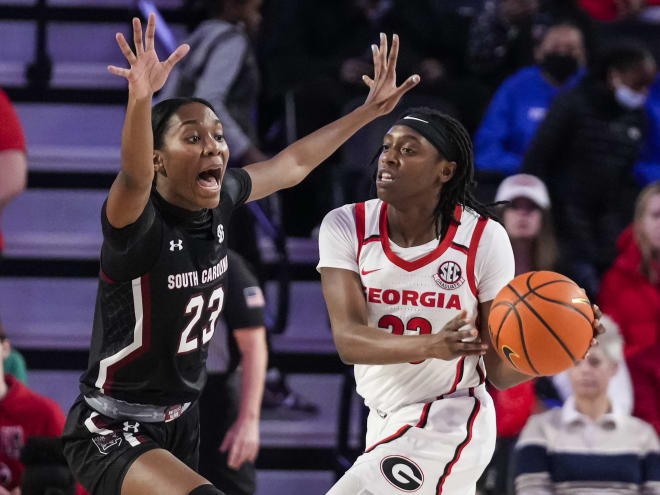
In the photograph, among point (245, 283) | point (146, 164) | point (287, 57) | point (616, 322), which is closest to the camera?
point (146, 164)

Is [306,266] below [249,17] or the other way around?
below

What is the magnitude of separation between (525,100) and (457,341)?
3653 mm

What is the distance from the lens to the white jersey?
3.56 meters

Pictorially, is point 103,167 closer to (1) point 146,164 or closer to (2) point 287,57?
(2) point 287,57

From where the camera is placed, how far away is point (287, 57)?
21.5ft

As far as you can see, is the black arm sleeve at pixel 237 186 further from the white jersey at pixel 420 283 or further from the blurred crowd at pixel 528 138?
the blurred crowd at pixel 528 138

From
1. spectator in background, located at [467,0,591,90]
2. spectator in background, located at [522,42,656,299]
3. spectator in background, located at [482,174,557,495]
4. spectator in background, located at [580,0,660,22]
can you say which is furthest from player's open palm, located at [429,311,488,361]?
spectator in background, located at [580,0,660,22]

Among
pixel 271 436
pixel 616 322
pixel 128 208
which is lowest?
pixel 271 436

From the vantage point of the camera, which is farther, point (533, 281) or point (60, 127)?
point (60, 127)

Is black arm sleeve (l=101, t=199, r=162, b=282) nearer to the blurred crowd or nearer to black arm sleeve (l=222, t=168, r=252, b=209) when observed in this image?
black arm sleeve (l=222, t=168, r=252, b=209)

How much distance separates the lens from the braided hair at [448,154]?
364cm

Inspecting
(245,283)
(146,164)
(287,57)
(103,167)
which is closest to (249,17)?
(287,57)

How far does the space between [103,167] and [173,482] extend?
3828 mm

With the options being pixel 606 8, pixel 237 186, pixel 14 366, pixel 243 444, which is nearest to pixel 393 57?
pixel 237 186
